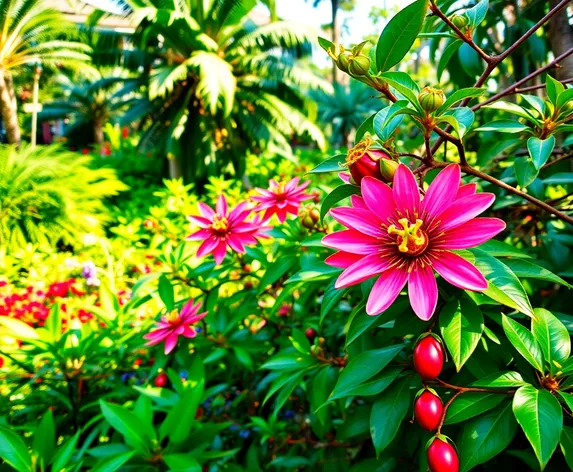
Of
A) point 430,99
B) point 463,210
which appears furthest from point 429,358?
point 430,99

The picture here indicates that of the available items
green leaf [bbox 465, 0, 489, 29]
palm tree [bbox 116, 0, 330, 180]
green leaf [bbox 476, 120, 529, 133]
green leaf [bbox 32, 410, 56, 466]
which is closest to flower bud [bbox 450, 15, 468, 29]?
green leaf [bbox 465, 0, 489, 29]

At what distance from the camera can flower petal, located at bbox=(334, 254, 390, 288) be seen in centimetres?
46

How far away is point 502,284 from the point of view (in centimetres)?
46

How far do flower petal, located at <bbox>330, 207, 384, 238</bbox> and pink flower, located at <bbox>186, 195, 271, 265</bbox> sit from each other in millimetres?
407

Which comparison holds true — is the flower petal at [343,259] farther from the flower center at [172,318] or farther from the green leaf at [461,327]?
the flower center at [172,318]

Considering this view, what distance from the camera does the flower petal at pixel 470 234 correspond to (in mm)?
452

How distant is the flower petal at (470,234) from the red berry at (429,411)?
146mm

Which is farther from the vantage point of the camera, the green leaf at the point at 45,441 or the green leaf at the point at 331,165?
the green leaf at the point at 45,441

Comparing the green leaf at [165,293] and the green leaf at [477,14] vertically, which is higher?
the green leaf at [477,14]

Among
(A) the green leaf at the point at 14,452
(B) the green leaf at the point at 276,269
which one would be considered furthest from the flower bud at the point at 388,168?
(A) the green leaf at the point at 14,452

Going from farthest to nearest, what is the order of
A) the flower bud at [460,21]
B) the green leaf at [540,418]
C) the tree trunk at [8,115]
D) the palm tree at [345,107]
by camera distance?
the palm tree at [345,107] → the tree trunk at [8,115] → the flower bud at [460,21] → the green leaf at [540,418]

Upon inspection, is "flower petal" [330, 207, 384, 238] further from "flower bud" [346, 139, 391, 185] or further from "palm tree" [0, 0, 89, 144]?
"palm tree" [0, 0, 89, 144]

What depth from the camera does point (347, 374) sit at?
524 millimetres

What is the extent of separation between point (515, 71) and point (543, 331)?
1.38 m
